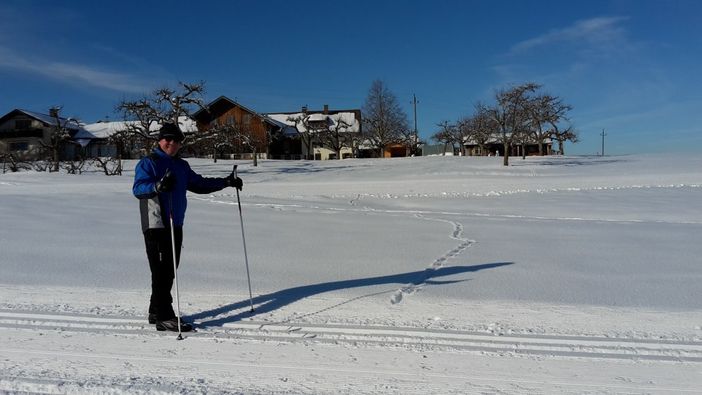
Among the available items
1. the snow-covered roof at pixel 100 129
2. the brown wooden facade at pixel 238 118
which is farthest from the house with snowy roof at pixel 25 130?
the brown wooden facade at pixel 238 118

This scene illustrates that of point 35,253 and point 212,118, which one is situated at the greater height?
point 212,118

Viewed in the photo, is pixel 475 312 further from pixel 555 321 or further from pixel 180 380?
pixel 180 380

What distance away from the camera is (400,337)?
4.44 m

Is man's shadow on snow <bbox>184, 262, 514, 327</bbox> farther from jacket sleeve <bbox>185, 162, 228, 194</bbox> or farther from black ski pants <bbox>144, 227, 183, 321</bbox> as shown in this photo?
jacket sleeve <bbox>185, 162, 228, 194</bbox>

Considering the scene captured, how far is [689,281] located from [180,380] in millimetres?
6209

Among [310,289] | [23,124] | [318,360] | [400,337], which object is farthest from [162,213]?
[23,124]

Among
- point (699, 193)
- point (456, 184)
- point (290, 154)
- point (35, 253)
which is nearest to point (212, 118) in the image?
point (290, 154)

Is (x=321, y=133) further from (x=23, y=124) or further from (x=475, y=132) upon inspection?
(x=23, y=124)

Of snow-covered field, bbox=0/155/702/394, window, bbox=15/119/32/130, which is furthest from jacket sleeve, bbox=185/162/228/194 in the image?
window, bbox=15/119/32/130

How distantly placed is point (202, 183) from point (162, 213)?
23.2 inches

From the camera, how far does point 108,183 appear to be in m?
24.7

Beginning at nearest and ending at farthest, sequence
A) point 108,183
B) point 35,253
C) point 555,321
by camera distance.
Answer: point 555,321
point 35,253
point 108,183

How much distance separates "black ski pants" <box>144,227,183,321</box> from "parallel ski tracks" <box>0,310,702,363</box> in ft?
0.63

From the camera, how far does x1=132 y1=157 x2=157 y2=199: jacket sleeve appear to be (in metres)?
4.50
